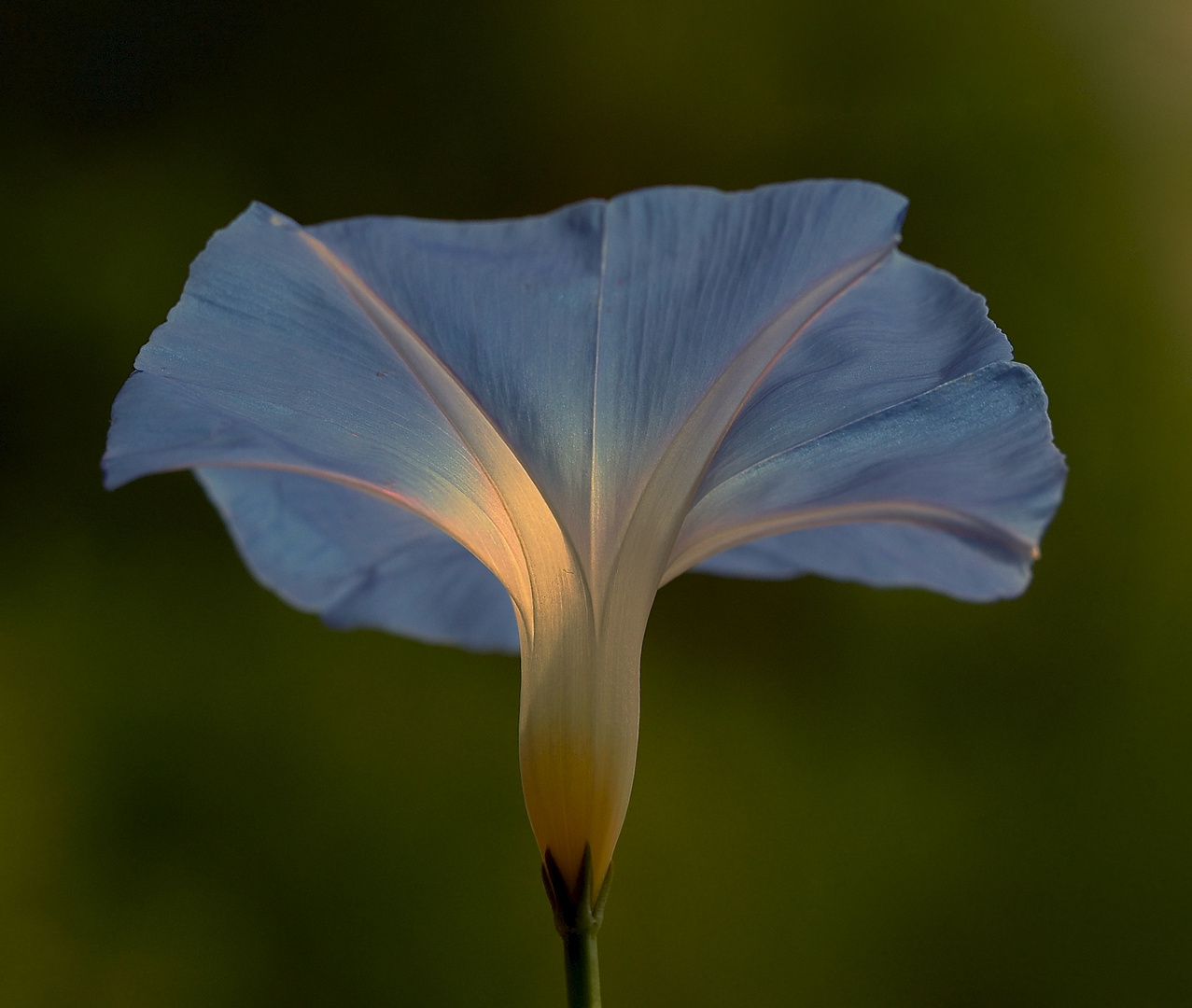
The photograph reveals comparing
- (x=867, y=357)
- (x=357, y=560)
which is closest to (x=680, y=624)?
(x=357, y=560)

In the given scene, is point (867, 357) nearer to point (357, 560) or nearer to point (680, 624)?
point (357, 560)

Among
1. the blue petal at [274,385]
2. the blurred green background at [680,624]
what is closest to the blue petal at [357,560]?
the blue petal at [274,385]

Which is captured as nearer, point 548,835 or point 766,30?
point 548,835

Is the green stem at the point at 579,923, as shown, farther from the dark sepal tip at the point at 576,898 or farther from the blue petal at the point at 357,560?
the blue petal at the point at 357,560

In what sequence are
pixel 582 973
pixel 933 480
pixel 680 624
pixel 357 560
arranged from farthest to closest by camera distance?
pixel 680 624 → pixel 357 560 → pixel 933 480 → pixel 582 973

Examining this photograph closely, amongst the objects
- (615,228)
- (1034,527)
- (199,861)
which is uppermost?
(615,228)

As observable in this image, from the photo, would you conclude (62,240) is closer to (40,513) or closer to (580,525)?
(40,513)

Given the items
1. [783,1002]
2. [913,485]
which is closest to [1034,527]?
[913,485]
